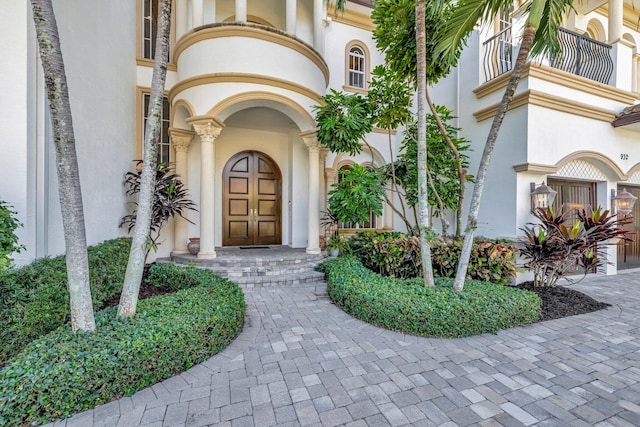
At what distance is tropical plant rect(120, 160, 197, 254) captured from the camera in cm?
608

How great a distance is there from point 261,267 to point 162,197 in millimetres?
2633

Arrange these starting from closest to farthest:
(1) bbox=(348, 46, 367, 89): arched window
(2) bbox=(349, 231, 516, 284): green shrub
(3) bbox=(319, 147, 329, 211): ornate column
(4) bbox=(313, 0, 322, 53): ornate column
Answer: (2) bbox=(349, 231, 516, 284): green shrub
(4) bbox=(313, 0, 322, 53): ornate column
(3) bbox=(319, 147, 329, 211): ornate column
(1) bbox=(348, 46, 367, 89): arched window

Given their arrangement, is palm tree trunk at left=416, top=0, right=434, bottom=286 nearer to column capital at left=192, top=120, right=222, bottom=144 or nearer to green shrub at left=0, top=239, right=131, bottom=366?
column capital at left=192, top=120, right=222, bottom=144

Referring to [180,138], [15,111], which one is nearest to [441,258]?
[180,138]

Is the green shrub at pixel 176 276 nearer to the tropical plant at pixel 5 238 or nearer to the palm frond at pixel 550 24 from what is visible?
the tropical plant at pixel 5 238

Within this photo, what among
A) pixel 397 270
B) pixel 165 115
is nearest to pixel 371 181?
pixel 397 270

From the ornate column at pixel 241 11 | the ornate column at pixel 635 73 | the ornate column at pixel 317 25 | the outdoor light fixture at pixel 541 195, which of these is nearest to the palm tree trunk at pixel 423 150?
the outdoor light fixture at pixel 541 195

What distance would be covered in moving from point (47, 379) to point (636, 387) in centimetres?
487

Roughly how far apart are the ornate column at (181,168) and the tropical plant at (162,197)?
211 millimetres

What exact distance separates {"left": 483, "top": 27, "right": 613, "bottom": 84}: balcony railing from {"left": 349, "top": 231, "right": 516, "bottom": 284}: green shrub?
4.62 metres

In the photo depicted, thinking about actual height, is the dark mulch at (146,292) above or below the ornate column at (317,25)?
below

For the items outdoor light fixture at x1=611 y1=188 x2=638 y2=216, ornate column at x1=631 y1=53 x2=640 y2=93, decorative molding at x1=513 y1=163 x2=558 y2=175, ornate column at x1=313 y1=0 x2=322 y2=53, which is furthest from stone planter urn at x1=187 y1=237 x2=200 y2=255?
ornate column at x1=631 y1=53 x2=640 y2=93

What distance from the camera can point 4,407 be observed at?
75.7 inches

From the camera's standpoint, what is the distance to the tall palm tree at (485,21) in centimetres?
379
